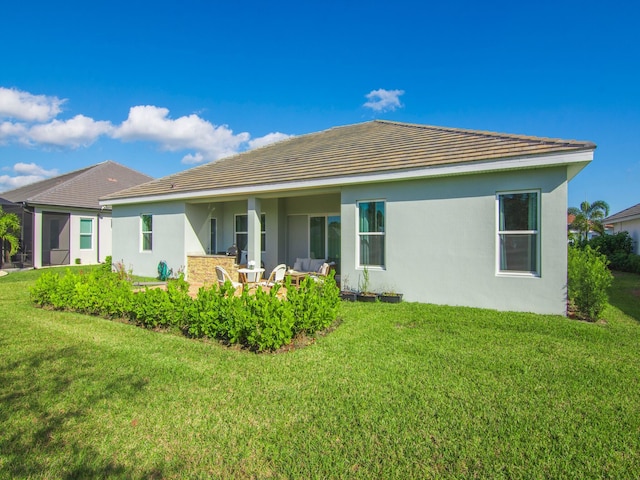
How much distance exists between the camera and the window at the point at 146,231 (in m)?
14.8

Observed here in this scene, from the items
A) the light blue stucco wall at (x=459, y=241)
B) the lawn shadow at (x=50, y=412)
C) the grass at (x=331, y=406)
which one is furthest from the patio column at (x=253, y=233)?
the lawn shadow at (x=50, y=412)

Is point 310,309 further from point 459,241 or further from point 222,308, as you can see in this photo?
point 459,241

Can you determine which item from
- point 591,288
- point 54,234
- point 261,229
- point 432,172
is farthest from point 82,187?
point 591,288

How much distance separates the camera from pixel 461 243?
827 cm

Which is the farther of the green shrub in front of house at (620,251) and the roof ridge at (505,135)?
the green shrub in front of house at (620,251)

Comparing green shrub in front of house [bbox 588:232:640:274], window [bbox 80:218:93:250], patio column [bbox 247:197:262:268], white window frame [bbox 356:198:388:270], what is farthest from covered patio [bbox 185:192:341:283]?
green shrub in front of house [bbox 588:232:640:274]

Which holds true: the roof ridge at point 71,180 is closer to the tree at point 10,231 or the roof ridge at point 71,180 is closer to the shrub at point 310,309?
the tree at point 10,231

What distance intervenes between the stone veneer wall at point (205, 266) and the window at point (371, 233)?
186 inches

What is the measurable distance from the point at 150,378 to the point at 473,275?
278 inches

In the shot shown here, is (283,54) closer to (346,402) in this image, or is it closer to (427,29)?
(427,29)

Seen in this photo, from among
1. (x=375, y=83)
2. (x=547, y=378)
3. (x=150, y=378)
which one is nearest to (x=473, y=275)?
(x=547, y=378)

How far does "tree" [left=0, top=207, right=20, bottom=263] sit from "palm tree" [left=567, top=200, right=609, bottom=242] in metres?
45.1

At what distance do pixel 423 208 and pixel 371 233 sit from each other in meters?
1.60

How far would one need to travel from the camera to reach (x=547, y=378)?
4.35 metres
